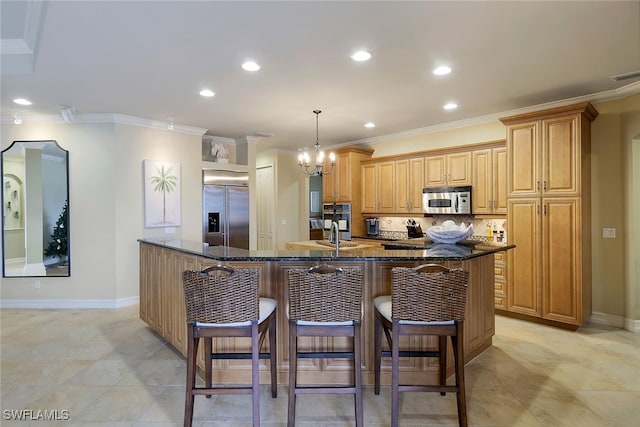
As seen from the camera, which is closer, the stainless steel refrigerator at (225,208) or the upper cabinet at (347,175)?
the stainless steel refrigerator at (225,208)

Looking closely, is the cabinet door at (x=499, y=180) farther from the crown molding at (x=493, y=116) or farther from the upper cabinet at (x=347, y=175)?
the upper cabinet at (x=347, y=175)

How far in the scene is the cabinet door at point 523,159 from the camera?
4180mm

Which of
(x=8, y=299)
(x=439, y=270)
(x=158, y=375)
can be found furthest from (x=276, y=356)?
(x=8, y=299)

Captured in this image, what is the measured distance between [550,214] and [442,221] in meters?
1.65

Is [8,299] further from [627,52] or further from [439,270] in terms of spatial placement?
[627,52]

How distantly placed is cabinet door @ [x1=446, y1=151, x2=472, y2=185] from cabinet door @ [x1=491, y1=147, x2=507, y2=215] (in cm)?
34

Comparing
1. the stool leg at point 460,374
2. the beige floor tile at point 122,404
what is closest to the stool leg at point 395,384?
the stool leg at point 460,374

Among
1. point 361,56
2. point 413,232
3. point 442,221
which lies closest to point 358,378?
point 361,56

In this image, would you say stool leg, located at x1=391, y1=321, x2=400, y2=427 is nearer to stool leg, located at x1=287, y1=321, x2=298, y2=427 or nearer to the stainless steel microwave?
stool leg, located at x1=287, y1=321, x2=298, y2=427

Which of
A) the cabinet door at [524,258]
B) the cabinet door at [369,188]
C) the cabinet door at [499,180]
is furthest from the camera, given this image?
the cabinet door at [369,188]

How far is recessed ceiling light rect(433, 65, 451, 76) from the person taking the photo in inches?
130

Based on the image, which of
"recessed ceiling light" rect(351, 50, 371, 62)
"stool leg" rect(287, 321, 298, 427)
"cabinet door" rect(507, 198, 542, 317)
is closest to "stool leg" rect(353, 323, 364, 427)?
"stool leg" rect(287, 321, 298, 427)

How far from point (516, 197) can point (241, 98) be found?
353cm

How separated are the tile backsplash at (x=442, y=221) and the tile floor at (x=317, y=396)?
5.07ft
